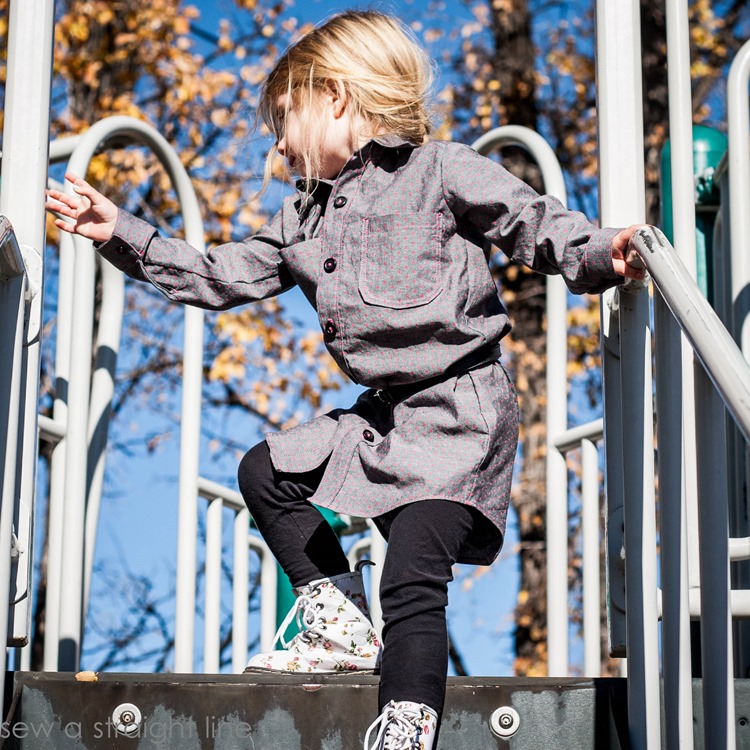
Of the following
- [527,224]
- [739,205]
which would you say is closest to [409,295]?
[527,224]

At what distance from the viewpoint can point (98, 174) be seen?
758cm

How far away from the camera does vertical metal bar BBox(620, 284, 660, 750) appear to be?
1787mm

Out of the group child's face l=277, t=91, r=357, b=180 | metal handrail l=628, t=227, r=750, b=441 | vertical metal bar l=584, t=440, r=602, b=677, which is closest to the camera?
metal handrail l=628, t=227, r=750, b=441

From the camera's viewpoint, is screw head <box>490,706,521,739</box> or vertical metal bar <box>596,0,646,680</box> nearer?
screw head <box>490,706,521,739</box>

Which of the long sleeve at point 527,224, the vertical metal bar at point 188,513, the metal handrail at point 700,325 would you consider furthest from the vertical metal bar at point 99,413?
the metal handrail at point 700,325

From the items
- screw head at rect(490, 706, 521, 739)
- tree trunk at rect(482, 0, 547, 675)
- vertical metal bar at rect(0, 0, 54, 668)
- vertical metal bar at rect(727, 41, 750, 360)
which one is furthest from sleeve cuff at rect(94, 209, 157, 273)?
tree trunk at rect(482, 0, 547, 675)

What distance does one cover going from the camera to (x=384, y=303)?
2.20 metres

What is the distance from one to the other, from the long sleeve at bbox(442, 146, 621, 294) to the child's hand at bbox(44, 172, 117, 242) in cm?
62

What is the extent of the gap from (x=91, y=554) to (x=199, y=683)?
1020 mm

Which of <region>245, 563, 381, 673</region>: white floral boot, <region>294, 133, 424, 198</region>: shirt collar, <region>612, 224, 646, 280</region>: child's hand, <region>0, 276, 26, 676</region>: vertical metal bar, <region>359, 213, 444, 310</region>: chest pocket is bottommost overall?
<region>245, 563, 381, 673</region>: white floral boot

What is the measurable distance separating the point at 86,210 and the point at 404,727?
3.62 ft

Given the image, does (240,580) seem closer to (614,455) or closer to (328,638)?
(328,638)

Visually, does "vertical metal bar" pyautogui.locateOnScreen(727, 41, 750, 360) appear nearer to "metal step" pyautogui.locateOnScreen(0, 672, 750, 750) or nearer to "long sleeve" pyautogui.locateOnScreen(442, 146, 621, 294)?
"long sleeve" pyautogui.locateOnScreen(442, 146, 621, 294)

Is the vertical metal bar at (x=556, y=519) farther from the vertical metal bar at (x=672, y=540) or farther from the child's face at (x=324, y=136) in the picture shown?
the vertical metal bar at (x=672, y=540)
